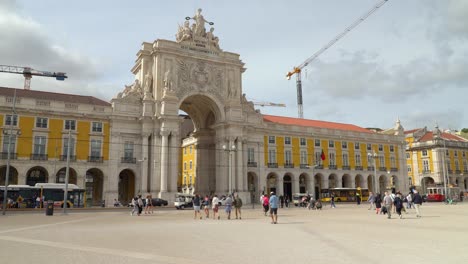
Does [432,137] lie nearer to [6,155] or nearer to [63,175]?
[63,175]

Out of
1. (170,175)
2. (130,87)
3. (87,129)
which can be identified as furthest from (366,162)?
(87,129)

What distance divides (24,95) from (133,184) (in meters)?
19.8

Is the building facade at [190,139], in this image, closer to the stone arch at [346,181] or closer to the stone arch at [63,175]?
the stone arch at [346,181]

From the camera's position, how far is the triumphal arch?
56.8 metres

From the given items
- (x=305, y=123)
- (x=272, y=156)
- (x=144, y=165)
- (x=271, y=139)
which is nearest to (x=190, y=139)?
(x=271, y=139)

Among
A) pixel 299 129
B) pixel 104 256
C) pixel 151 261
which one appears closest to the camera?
pixel 151 261

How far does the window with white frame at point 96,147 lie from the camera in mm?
55062

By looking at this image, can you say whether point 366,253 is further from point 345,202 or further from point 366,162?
point 366,162

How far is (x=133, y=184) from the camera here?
6056 cm

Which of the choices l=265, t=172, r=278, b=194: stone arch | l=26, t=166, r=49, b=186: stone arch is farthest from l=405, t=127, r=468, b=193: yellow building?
l=26, t=166, r=49, b=186: stone arch

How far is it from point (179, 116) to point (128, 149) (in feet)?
29.2

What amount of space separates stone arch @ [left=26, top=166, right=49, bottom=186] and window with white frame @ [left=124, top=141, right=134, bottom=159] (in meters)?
10.7

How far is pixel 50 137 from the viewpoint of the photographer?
5288 cm

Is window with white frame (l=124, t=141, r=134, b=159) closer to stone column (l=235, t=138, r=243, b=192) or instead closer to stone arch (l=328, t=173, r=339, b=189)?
stone column (l=235, t=138, r=243, b=192)
